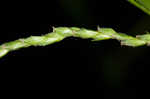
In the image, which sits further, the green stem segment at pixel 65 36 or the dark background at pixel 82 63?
the dark background at pixel 82 63

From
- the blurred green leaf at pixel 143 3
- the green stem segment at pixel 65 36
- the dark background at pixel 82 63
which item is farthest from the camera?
the dark background at pixel 82 63

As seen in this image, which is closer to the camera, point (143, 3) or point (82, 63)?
point (143, 3)

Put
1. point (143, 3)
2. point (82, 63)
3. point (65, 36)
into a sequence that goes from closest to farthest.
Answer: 1. point (65, 36)
2. point (143, 3)
3. point (82, 63)

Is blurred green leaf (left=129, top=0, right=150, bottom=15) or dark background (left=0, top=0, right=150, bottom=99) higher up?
blurred green leaf (left=129, top=0, right=150, bottom=15)

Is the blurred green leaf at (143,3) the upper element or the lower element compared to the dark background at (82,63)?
upper

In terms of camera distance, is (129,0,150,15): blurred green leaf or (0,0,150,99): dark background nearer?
(129,0,150,15): blurred green leaf

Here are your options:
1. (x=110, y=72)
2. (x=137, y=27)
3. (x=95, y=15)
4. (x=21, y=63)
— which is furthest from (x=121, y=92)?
(x=21, y=63)

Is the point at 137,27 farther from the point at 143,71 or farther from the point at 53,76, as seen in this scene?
the point at 53,76

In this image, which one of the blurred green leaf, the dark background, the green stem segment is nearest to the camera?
the green stem segment
